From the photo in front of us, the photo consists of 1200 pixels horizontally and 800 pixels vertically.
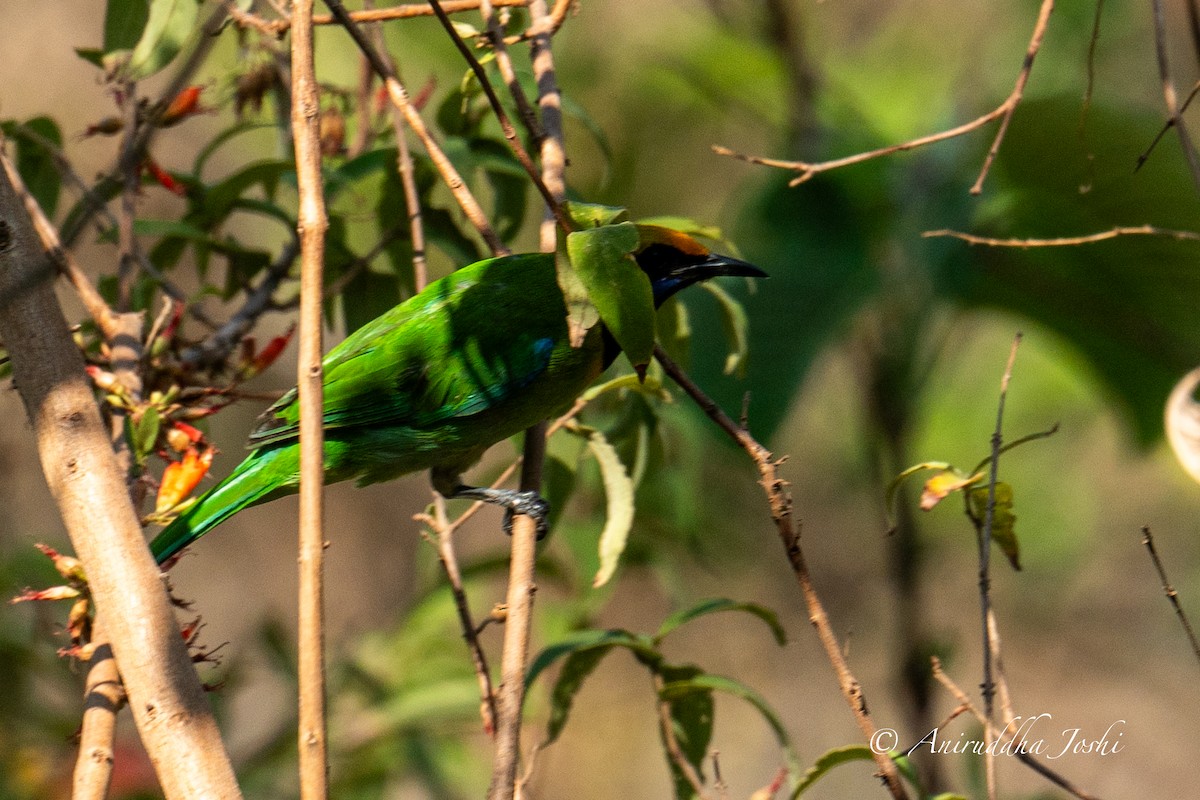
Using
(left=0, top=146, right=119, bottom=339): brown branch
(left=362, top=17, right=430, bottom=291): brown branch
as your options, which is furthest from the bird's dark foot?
(left=0, top=146, right=119, bottom=339): brown branch

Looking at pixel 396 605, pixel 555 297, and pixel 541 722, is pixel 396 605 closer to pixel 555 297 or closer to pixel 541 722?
pixel 541 722

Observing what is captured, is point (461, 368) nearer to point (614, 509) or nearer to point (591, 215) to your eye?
point (614, 509)

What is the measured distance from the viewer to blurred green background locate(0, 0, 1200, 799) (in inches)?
139

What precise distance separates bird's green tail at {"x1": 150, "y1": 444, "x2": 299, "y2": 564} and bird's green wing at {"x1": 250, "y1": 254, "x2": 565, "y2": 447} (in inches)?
4.1

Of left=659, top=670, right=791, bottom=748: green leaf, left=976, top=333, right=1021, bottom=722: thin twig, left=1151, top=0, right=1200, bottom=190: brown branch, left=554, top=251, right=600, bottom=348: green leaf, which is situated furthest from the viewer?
left=659, top=670, right=791, bottom=748: green leaf

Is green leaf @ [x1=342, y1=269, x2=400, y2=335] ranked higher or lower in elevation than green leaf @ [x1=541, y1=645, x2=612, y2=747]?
higher

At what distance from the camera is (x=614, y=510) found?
7.93 feet

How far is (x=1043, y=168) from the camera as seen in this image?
352cm

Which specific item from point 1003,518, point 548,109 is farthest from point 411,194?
point 1003,518

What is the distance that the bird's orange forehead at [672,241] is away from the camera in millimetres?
2985

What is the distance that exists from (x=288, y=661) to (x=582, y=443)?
1.64 metres

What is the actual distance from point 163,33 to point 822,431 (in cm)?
434

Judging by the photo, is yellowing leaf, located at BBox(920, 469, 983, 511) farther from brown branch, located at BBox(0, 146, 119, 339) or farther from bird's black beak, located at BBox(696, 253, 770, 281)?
brown branch, located at BBox(0, 146, 119, 339)

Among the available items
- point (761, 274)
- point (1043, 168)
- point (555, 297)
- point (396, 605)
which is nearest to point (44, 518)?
point (396, 605)
